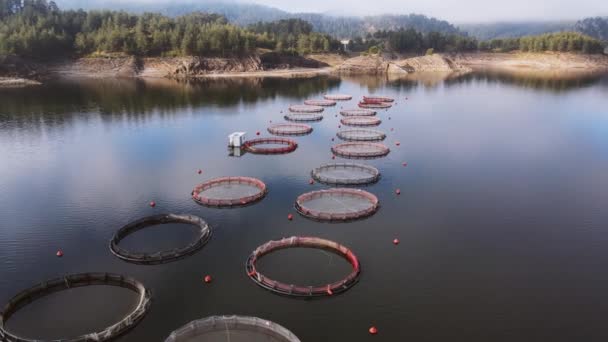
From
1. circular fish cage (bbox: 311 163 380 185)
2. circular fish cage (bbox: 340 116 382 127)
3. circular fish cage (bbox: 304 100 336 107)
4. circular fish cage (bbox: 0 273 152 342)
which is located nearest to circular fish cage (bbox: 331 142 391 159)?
circular fish cage (bbox: 311 163 380 185)

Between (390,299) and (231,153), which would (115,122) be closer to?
(231,153)

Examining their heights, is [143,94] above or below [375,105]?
above

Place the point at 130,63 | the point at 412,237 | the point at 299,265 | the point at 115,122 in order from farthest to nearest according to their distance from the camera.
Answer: the point at 130,63 < the point at 115,122 < the point at 412,237 < the point at 299,265

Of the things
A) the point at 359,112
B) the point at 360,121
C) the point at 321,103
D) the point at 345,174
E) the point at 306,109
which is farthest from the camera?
the point at 321,103

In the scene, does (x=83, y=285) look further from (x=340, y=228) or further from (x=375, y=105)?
(x=375, y=105)

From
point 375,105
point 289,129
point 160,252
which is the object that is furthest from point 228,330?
point 375,105

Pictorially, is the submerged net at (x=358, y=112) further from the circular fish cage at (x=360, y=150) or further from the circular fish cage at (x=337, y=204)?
the circular fish cage at (x=337, y=204)

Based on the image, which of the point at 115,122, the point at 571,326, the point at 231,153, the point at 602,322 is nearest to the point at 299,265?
the point at 571,326
